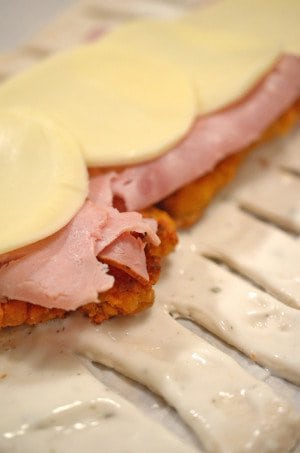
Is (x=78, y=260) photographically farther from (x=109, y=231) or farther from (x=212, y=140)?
(x=212, y=140)

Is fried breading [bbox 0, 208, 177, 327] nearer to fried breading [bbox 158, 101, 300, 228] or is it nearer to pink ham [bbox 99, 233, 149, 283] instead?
pink ham [bbox 99, 233, 149, 283]

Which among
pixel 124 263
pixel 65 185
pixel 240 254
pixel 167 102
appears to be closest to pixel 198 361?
pixel 124 263

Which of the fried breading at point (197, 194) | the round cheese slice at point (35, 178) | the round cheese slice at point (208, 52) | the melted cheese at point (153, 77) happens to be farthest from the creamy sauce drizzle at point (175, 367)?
the round cheese slice at point (208, 52)

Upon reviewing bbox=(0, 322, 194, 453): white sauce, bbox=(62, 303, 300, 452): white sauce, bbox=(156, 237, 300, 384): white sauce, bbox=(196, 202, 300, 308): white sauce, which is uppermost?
bbox=(196, 202, 300, 308): white sauce

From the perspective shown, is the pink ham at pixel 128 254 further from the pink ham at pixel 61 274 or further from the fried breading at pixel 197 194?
the fried breading at pixel 197 194

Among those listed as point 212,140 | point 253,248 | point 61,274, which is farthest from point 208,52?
point 61,274

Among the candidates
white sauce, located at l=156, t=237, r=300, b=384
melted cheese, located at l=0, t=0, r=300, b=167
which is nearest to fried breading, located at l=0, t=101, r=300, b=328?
white sauce, located at l=156, t=237, r=300, b=384

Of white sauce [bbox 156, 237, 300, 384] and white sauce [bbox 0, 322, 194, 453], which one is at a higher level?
white sauce [bbox 156, 237, 300, 384]
